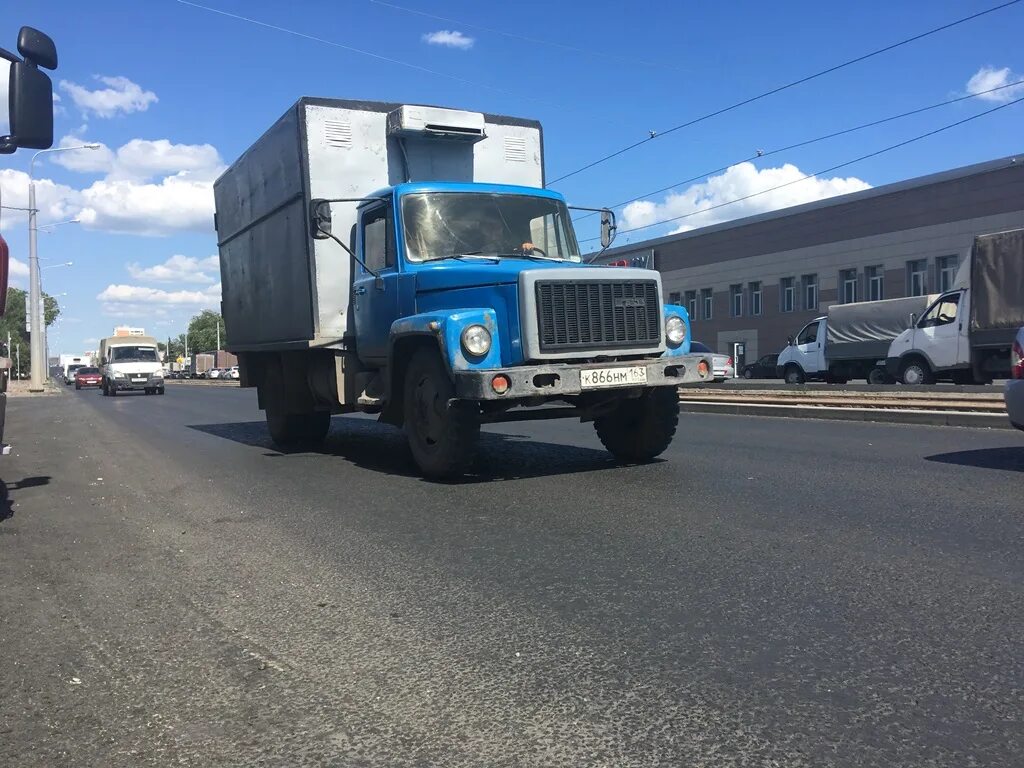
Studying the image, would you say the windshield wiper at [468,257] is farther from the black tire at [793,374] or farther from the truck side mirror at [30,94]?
the black tire at [793,374]

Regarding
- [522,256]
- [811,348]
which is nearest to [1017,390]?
[522,256]

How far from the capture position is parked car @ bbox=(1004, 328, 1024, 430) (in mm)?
7637

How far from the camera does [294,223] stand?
935 centimetres

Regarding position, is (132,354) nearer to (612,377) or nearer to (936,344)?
(936,344)

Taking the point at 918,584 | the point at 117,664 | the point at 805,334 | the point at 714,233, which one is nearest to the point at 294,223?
the point at 117,664

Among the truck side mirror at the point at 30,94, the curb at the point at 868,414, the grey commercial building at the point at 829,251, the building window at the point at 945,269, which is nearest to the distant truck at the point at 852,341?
the grey commercial building at the point at 829,251

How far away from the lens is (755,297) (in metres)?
52.7

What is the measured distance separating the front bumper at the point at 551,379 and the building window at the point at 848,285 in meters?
42.1

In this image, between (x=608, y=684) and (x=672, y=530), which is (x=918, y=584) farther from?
(x=608, y=684)

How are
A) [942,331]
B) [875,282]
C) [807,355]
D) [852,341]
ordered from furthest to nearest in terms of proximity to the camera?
[875,282] < [807,355] < [852,341] < [942,331]

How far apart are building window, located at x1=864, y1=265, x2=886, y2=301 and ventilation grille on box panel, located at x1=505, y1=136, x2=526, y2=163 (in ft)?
129

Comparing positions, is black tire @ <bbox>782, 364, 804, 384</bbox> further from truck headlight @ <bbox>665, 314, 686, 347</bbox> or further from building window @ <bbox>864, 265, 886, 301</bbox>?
truck headlight @ <bbox>665, 314, 686, 347</bbox>

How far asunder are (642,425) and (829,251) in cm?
4264

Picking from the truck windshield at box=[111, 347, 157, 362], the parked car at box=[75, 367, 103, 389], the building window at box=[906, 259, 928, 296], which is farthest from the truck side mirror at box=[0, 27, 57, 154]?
the parked car at box=[75, 367, 103, 389]
